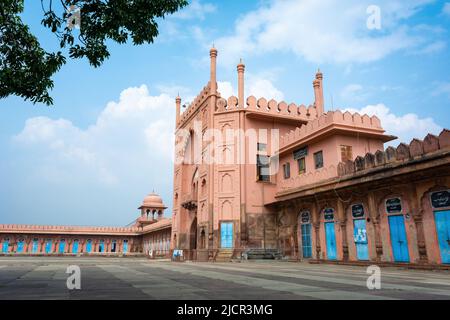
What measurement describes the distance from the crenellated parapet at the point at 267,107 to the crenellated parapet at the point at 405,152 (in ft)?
28.8

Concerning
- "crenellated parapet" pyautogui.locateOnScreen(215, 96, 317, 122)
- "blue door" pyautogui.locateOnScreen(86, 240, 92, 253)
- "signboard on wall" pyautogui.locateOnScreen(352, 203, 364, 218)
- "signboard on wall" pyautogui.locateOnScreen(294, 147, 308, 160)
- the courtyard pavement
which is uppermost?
"crenellated parapet" pyautogui.locateOnScreen(215, 96, 317, 122)

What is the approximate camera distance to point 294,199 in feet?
60.6

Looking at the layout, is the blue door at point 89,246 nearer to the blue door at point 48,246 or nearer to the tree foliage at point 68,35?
the blue door at point 48,246

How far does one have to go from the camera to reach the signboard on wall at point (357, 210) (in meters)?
14.5

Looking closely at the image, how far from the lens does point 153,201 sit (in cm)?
4638

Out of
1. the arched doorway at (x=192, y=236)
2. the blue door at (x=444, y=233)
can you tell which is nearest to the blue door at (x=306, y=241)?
the blue door at (x=444, y=233)

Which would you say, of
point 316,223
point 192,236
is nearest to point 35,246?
point 192,236

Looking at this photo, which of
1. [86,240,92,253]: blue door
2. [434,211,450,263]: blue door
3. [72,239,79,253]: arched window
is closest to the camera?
[434,211,450,263]: blue door

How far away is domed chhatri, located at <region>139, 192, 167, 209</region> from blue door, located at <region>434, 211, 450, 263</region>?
38.2m

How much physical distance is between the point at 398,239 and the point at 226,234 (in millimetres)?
10718

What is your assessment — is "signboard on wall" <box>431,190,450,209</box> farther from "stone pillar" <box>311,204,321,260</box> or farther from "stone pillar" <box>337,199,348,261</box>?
"stone pillar" <box>311,204,321,260</box>

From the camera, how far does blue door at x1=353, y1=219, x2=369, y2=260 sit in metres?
14.1

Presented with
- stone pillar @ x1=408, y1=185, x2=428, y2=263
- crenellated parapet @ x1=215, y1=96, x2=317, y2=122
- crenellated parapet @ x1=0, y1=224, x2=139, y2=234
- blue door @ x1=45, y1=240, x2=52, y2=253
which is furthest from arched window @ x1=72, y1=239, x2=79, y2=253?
stone pillar @ x1=408, y1=185, x2=428, y2=263
